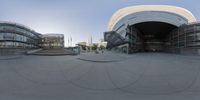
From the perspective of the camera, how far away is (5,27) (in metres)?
33.4

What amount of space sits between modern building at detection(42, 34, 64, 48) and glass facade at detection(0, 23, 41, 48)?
6.66ft

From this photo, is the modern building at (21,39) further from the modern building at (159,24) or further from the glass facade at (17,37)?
the modern building at (159,24)

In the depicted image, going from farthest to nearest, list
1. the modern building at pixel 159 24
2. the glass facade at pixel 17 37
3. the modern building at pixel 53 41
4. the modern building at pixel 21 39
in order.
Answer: the modern building at pixel 53 41 < the glass facade at pixel 17 37 < the modern building at pixel 21 39 < the modern building at pixel 159 24

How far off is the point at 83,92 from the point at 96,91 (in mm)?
563

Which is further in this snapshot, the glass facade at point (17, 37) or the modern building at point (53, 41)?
the modern building at point (53, 41)

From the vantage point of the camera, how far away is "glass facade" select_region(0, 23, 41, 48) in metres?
32.7

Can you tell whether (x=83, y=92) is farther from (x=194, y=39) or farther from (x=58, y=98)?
(x=194, y=39)

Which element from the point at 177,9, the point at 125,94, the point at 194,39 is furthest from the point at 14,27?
the point at 177,9

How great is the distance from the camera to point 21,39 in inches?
1526

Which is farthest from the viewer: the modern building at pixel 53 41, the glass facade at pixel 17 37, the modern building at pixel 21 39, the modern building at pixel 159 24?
the modern building at pixel 53 41

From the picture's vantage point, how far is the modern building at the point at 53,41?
46.8 m

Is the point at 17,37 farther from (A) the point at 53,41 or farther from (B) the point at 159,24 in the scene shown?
(B) the point at 159,24

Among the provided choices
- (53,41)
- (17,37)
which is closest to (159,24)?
(53,41)

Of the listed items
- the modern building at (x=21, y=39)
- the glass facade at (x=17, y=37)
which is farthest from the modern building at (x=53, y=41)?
the glass facade at (x=17, y=37)
